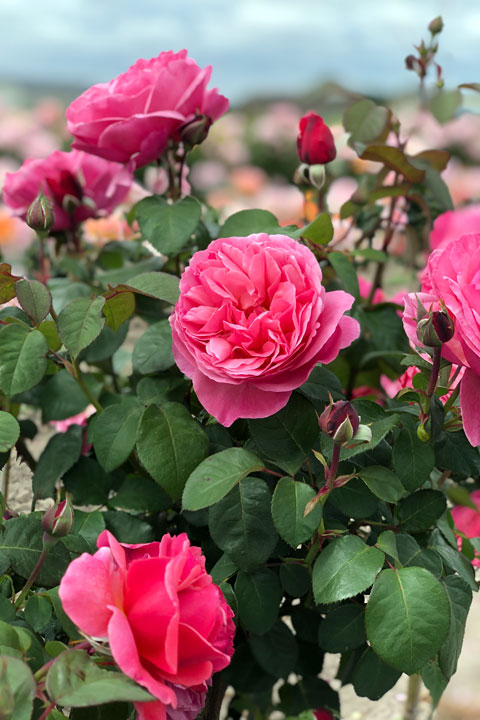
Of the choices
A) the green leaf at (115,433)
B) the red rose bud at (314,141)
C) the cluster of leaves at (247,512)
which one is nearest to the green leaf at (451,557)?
the cluster of leaves at (247,512)

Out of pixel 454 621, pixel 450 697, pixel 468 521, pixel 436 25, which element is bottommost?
pixel 450 697

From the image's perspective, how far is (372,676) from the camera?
489 millimetres

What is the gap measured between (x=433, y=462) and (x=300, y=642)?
207mm

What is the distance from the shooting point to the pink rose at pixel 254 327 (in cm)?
42

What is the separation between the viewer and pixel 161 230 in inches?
23.7

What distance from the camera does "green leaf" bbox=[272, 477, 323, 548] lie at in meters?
0.41

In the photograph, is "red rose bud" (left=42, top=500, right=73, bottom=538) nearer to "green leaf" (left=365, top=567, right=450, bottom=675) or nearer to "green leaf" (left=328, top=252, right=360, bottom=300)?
"green leaf" (left=365, top=567, right=450, bottom=675)

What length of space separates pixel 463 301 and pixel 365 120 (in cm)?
40

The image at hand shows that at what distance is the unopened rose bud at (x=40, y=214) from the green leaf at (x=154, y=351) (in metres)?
0.10

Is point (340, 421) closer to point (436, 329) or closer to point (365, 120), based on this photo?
point (436, 329)

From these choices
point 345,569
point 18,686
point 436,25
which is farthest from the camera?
point 436,25

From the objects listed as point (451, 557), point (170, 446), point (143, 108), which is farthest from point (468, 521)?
point (143, 108)

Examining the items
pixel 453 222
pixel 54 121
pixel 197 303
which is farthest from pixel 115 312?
pixel 54 121

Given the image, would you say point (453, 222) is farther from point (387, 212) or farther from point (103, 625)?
point (103, 625)
